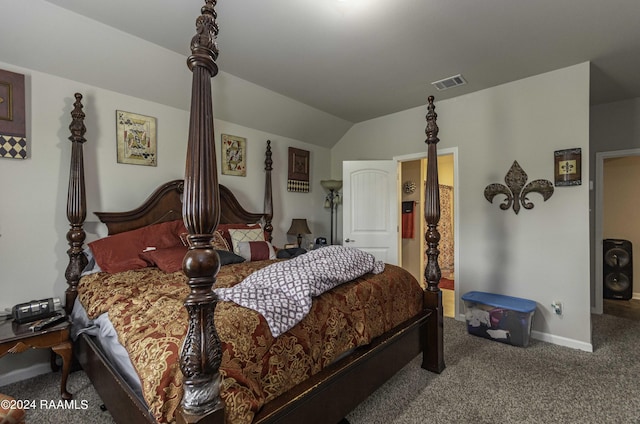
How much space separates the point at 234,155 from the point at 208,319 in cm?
312

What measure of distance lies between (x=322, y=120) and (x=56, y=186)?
3.15 meters

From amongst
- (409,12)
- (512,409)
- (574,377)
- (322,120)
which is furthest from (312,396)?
(322,120)

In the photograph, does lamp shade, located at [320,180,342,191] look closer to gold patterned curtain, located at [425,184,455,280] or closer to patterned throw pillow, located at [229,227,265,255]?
patterned throw pillow, located at [229,227,265,255]

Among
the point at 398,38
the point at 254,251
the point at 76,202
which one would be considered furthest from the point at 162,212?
the point at 398,38

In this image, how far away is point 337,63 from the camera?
2885 mm

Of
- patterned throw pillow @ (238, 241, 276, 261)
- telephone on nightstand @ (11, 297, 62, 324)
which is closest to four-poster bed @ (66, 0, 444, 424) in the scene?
telephone on nightstand @ (11, 297, 62, 324)

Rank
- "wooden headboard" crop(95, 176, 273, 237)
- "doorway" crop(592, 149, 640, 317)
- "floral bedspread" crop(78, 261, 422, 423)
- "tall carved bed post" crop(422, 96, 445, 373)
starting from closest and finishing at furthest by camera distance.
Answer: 1. "floral bedspread" crop(78, 261, 422, 423)
2. "tall carved bed post" crop(422, 96, 445, 373)
3. "wooden headboard" crop(95, 176, 273, 237)
4. "doorway" crop(592, 149, 640, 317)

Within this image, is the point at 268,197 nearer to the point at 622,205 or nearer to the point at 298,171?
the point at 298,171

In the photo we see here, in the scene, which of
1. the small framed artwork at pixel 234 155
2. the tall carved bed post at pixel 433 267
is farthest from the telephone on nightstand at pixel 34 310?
the tall carved bed post at pixel 433 267

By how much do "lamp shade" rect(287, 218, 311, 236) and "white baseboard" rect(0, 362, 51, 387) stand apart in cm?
275

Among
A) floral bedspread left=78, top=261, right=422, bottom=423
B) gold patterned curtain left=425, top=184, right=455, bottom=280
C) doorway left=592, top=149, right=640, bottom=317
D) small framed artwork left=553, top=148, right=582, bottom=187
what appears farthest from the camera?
gold patterned curtain left=425, top=184, right=455, bottom=280

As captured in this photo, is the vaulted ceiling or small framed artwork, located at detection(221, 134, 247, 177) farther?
small framed artwork, located at detection(221, 134, 247, 177)

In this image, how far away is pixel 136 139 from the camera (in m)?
2.96

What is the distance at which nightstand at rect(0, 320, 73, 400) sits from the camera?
1.81 m
